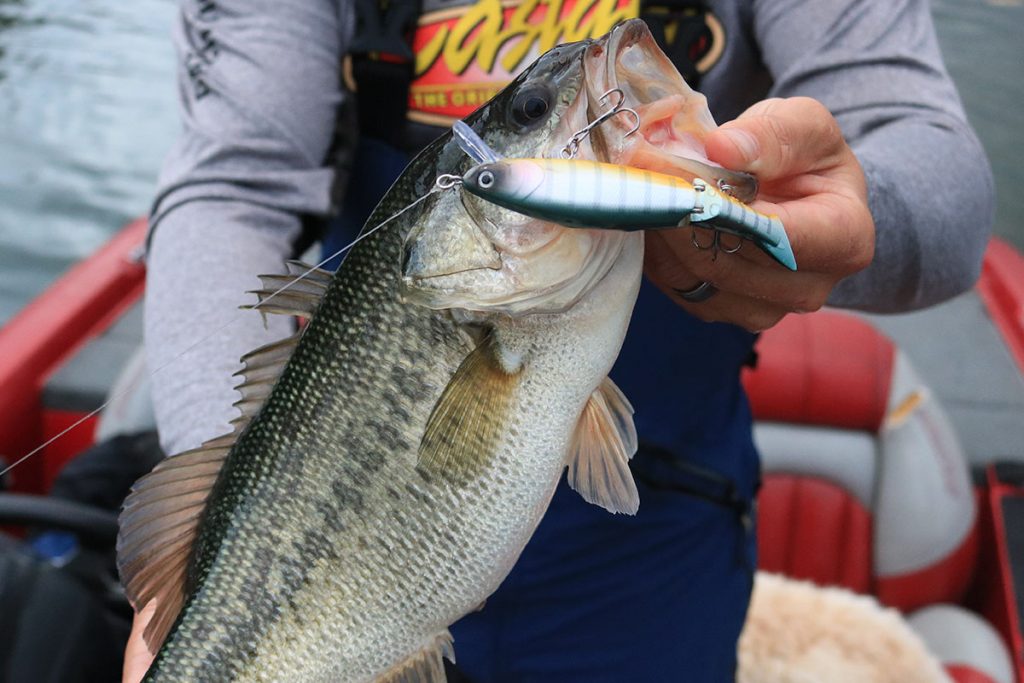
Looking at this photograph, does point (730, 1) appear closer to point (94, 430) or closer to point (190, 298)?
point (190, 298)

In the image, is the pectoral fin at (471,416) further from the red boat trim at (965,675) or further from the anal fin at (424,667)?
the red boat trim at (965,675)

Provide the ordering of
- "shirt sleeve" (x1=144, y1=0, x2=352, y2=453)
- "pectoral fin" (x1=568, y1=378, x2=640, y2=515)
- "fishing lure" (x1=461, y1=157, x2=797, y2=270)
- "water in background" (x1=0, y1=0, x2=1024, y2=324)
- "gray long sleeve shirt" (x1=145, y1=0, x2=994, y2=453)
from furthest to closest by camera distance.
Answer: "water in background" (x1=0, y1=0, x2=1024, y2=324) < "shirt sleeve" (x1=144, y1=0, x2=352, y2=453) < "gray long sleeve shirt" (x1=145, y1=0, x2=994, y2=453) < "pectoral fin" (x1=568, y1=378, x2=640, y2=515) < "fishing lure" (x1=461, y1=157, x2=797, y2=270)

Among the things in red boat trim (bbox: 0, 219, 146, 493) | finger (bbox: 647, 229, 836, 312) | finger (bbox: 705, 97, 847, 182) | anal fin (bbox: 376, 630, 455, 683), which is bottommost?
red boat trim (bbox: 0, 219, 146, 493)

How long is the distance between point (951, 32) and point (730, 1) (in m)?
8.01

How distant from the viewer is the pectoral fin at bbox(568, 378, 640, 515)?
3.06 feet

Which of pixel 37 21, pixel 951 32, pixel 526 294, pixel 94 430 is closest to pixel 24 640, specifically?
pixel 526 294

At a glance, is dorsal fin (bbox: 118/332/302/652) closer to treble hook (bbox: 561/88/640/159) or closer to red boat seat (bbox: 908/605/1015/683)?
treble hook (bbox: 561/88/640/159)

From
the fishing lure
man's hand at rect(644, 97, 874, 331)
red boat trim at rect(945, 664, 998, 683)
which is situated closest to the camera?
the fishing lure

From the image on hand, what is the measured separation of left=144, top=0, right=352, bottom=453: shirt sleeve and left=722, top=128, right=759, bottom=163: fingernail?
0.78 meters

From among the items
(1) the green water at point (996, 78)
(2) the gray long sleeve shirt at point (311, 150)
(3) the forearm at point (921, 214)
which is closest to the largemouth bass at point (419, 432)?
(2) the gray long sleeve shirt at point (311, 150)

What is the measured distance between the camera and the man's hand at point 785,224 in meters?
0.82

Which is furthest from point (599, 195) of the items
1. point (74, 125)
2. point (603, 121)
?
point (74, 125)

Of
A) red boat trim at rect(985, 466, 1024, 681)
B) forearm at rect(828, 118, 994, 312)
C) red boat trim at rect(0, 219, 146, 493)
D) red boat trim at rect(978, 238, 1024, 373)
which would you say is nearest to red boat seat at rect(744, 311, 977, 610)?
red boat trim at rect(985, 466, 1024, 681)

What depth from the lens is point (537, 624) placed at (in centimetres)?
131
